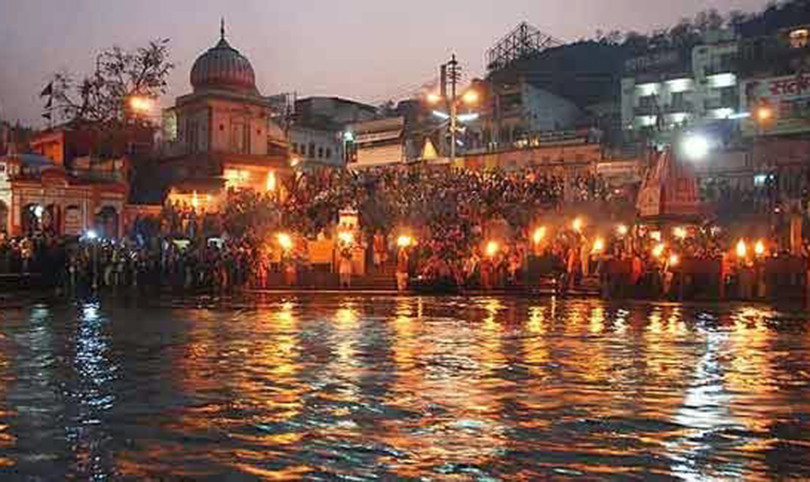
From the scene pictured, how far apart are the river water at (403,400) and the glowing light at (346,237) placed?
14.3 meters

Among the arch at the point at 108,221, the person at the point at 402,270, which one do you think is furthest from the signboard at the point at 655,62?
the person at the point at 402,270

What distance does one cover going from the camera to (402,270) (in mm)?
32375

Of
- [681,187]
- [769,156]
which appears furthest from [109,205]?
[769,156]

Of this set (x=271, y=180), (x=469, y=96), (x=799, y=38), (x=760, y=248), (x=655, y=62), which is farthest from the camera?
(x=655, y=62)

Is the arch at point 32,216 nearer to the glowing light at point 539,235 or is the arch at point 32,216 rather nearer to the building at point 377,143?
the glowing light at point 539,235

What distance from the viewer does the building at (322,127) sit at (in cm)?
7250

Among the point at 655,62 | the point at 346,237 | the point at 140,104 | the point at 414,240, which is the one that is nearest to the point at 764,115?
the point at 655,62

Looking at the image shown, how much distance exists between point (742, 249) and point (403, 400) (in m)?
22.5

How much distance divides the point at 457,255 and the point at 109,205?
2458cm

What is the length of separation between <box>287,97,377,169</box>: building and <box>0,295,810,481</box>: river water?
49.2 m

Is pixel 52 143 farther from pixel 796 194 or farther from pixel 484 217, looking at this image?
pixel 796 194

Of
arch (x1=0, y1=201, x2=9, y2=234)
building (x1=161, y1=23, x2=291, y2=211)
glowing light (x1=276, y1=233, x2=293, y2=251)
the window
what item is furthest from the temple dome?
the window

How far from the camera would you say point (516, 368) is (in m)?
13.7

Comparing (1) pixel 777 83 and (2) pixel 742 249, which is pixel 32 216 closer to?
(2) pixel 742 249
